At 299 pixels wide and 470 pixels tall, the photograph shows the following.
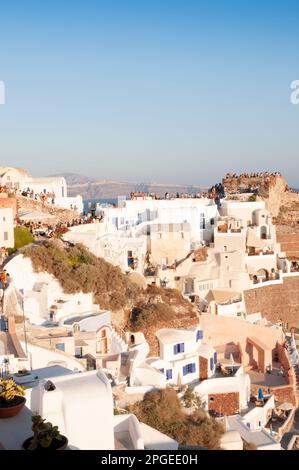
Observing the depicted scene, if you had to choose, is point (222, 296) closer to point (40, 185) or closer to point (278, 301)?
point (278, 301)

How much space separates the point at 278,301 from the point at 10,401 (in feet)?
68.3

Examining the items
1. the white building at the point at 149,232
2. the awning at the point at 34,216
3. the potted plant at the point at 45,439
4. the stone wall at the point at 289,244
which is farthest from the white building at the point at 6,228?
the stone wall at the point at 289,244

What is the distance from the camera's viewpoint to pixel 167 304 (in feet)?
63.8

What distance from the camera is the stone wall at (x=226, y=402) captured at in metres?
15.8

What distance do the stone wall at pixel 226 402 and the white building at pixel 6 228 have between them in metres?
7.85

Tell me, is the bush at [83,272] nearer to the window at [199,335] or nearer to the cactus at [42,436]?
the window at [199,335]

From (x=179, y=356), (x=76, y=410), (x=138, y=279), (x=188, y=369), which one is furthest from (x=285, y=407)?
(x=76, y=410)

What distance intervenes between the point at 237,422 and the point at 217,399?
1.26 metres

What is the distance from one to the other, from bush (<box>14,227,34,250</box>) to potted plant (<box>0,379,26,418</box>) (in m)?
12.9

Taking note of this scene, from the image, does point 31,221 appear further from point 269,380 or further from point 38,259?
point 269,380

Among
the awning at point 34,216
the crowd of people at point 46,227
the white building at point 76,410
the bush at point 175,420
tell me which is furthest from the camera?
the awning at point 34,216

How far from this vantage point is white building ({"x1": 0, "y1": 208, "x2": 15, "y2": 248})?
730 inches
